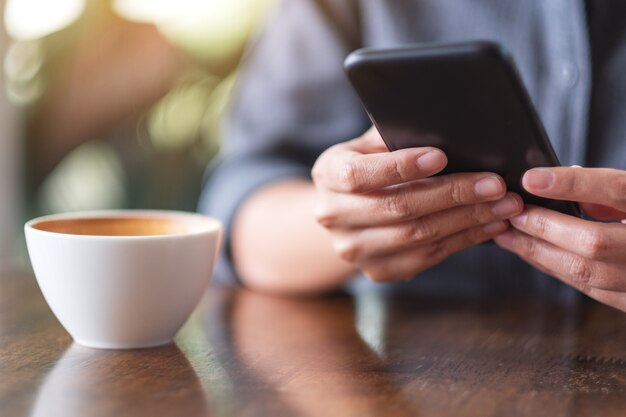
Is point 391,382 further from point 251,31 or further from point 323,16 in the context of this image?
point 251,31

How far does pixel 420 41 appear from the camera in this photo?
3.36ft

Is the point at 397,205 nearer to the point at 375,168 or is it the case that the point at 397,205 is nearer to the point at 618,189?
the point at 375,168

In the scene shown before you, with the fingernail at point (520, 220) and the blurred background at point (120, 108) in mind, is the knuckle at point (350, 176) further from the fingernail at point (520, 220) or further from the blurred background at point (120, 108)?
the blurred background at point (120, 108)

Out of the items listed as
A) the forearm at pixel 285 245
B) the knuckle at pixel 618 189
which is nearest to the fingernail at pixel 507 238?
the knuckle at pixel 618 189

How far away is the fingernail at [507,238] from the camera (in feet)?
2.15

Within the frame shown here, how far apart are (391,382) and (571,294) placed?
1.72ft

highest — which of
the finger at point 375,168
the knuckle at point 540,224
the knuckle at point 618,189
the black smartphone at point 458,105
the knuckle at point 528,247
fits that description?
the black smartphone at point 458,105

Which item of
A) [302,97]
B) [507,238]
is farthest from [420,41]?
[507,238]

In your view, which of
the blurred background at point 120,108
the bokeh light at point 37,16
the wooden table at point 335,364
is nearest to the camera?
the wooden table at point 335,364

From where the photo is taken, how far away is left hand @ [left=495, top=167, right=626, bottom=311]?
0.56m

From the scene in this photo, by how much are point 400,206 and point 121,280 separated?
0.77ft

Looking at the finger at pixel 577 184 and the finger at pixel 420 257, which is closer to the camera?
the finger at pixel 577 184

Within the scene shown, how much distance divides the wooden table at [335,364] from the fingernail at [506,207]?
11 centimetres

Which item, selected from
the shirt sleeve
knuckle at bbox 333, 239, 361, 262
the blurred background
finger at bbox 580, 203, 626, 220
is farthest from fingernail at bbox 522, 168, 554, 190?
the blurred background
